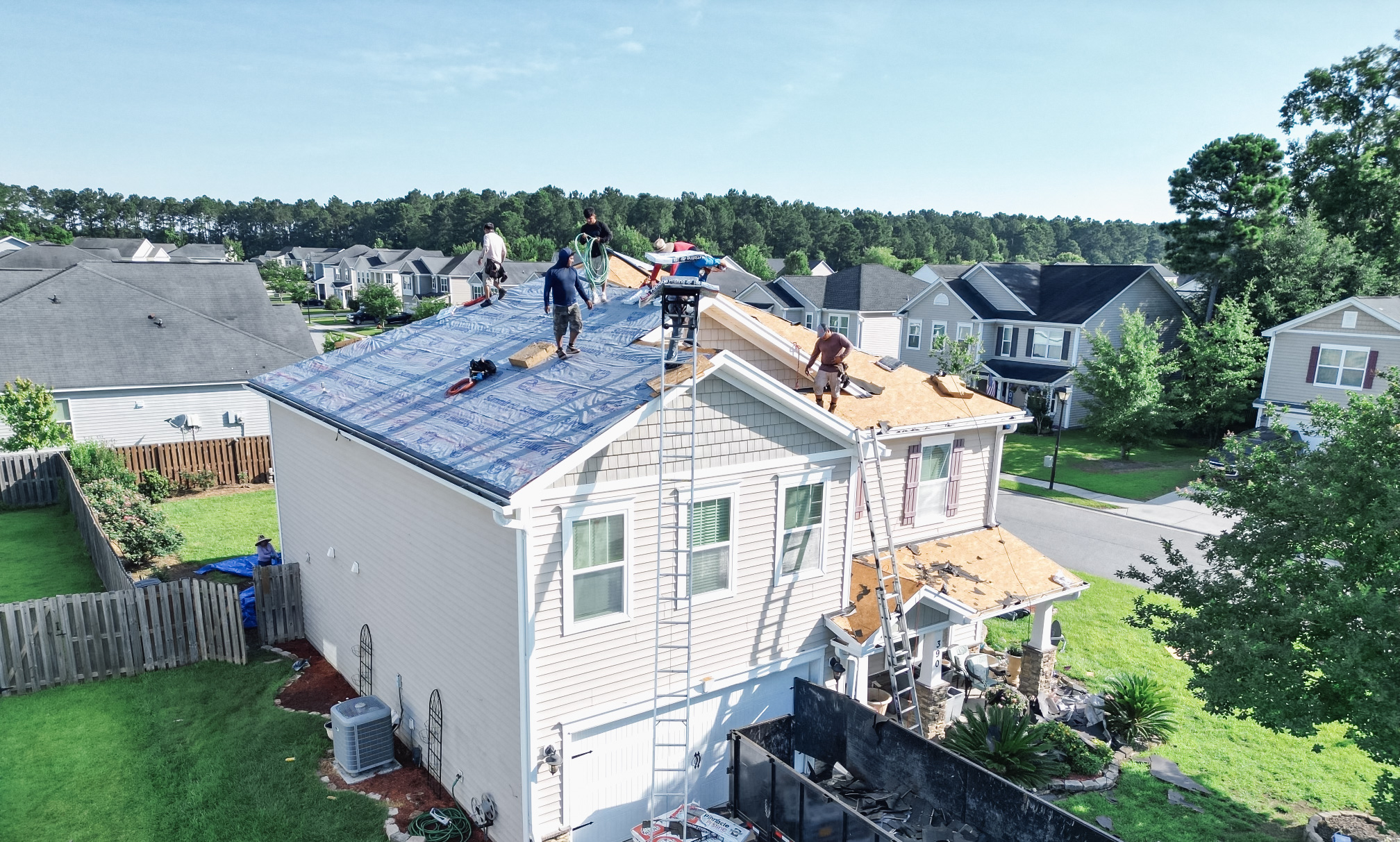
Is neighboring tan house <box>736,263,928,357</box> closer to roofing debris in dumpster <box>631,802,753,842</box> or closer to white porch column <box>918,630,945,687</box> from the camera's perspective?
white porch column <box>918,630,945,687</box>

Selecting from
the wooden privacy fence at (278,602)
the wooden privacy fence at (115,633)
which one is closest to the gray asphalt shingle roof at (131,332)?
the wooden privacy fence at (278,602)

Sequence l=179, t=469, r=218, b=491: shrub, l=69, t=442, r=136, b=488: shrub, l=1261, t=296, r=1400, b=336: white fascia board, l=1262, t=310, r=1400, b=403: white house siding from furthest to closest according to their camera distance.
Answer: l=1262, t=310, r=1400, b=403: white house siding < l=1261, t=296, r=1400, b=336: white fascia board < l=179, t=469, r=218, b=491: shrub < l=69, t=442, r=136, b=488: shrub

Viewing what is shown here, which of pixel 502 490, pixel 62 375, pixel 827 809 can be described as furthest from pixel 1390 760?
pixel 62 375

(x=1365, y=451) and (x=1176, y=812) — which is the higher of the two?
(x=1365, y=451)

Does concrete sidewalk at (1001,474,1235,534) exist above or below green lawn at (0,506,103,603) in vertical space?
below

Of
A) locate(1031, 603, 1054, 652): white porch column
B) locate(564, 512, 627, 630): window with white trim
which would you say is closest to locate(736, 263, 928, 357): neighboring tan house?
locate(1031, 603, 1054, 652): white porch column

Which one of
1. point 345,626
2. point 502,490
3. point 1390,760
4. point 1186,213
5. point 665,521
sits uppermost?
point 1186,213

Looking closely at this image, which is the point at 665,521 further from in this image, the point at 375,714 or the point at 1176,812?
the point at 1176,812

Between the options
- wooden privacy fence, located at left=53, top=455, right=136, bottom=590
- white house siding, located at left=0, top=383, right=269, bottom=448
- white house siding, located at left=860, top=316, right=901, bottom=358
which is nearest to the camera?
wooden privacy fence, located at left=53, top=455, right=136, bottom=590
